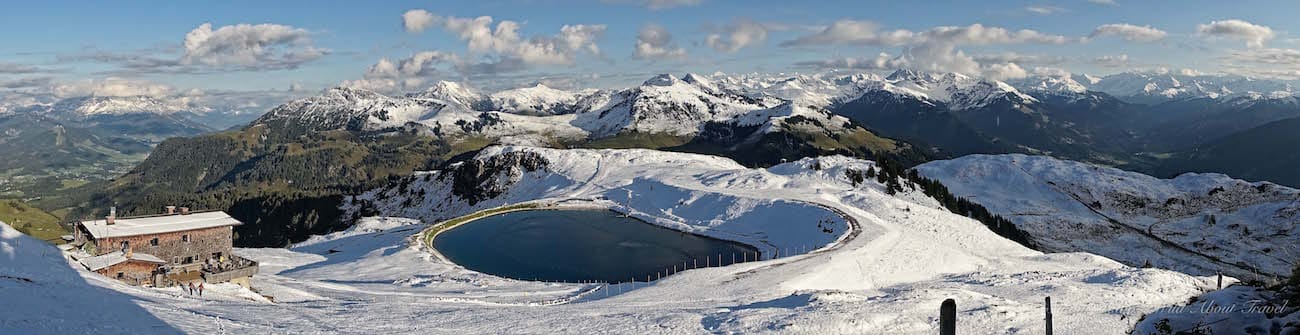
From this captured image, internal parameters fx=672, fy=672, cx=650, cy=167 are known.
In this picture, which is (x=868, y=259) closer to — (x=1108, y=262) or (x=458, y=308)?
(x=1108, y=262)

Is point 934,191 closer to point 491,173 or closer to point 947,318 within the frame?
point 491,173

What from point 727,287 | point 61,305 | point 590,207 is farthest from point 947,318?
point 590,207

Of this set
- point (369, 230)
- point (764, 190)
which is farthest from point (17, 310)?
point (764, 190)

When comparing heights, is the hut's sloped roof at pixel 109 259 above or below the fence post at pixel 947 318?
below

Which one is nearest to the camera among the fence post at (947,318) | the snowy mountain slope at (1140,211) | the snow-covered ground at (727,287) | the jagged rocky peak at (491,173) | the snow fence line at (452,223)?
the fence post at (947,318)

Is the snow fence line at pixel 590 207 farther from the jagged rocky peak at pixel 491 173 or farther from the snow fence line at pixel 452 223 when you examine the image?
the jagged rocky peak at pixel 491 173

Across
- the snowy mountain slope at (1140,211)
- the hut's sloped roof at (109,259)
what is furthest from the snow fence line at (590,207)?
the snowy mountain slope at (1140,211)
